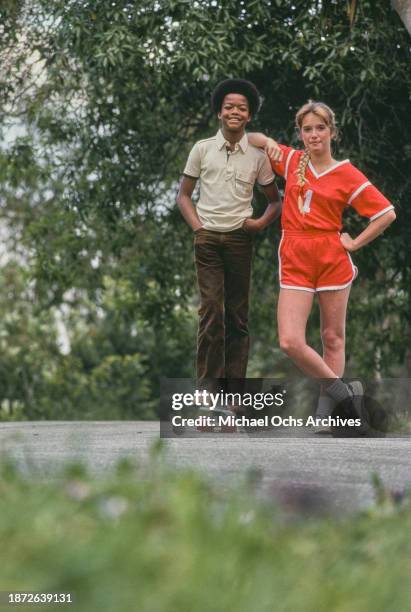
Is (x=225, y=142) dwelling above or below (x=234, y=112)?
below

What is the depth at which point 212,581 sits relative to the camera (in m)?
2.07

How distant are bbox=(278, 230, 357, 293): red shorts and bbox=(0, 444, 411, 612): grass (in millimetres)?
2732

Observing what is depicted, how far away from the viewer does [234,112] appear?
626cm

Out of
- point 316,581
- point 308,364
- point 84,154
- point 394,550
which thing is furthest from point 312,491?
point 84,154

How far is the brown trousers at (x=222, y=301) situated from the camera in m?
6.21

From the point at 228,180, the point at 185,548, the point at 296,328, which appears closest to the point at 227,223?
the point at 228,180

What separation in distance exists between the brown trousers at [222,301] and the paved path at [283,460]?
80cm

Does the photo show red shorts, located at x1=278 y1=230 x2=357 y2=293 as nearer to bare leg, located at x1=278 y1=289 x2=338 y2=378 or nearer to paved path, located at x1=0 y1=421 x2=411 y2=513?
bare leg, located at x1=278 y1=289 x2=338 y2=378

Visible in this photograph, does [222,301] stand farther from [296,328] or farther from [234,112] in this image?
[234,112]

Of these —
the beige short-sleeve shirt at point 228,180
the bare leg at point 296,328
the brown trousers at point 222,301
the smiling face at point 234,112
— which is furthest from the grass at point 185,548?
the smiling face at point 234,112

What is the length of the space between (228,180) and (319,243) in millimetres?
682

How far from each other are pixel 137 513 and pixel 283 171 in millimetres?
3790

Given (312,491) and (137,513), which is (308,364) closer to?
(312,491)

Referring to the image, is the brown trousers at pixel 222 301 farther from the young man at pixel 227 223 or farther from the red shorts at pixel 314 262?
the red shorts at pixel 314 262
